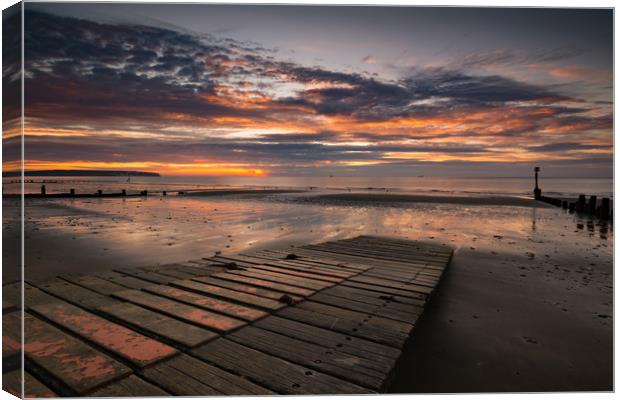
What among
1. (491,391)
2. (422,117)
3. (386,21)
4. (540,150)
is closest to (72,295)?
(491,391)

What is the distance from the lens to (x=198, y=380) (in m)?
2.56

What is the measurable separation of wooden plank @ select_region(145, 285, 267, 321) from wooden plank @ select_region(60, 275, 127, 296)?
55 cm

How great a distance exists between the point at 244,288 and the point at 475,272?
5156 millimetres

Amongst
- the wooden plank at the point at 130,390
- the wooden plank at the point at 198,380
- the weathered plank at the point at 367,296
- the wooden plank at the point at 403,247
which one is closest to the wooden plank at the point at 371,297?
the weathered plank at the point at 367,296

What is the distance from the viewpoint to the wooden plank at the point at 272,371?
2.53 meters

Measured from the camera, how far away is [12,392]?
2.71 meters

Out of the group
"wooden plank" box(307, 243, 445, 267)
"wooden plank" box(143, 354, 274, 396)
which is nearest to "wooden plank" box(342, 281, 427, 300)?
"wooden plank" box(307, 243, 445, 267)

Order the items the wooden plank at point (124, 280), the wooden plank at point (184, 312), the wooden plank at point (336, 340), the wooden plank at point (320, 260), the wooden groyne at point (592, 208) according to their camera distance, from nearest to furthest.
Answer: the wooden plank at point (336, 340) → the wooden plank at point (184, 312) → the wooden plank at point (124, 280) → the wooden plank at point (320, 260) → the wooden groyne at point (592, 208)

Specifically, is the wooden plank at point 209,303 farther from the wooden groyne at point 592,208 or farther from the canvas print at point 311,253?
the wooden groyne at point 592,208

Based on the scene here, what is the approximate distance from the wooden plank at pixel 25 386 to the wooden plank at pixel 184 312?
4.08 ft

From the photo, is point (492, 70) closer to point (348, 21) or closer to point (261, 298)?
point (348, 21)

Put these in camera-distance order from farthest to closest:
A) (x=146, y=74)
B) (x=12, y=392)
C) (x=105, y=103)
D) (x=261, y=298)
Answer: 1. (x=105, y=103)
2. (x=146, y=74)
3. (x=261, y=298)
4. (x=12, y=392)

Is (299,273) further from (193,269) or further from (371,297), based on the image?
(193,269)

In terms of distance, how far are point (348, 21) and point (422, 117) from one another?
5.69 meters
